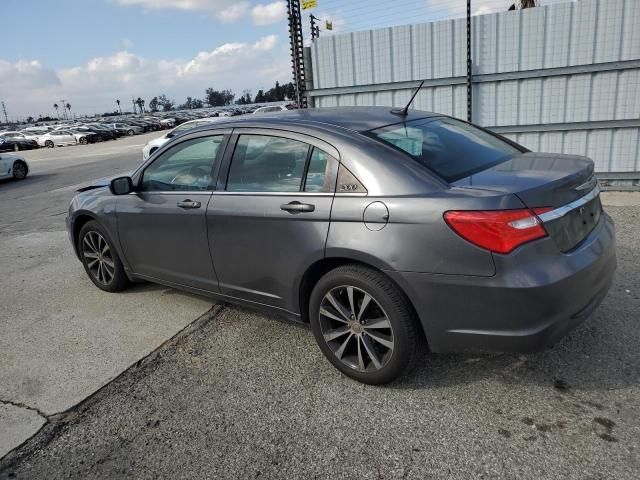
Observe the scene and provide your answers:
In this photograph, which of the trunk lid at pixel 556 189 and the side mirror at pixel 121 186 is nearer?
the trunk lid at pixel 556 189

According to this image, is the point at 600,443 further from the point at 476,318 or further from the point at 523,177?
the point at 523,177

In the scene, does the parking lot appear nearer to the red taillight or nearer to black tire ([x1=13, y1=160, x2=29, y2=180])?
the red taillight

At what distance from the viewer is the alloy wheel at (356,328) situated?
299 centimetres

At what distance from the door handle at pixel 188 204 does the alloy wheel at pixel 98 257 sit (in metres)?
1.34

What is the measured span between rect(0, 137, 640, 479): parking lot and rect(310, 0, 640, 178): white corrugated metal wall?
3.93 m

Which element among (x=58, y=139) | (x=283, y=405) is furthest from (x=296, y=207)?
(x=58, y=139)

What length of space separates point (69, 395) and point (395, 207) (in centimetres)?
238

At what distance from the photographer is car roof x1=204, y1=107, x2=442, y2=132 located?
3367 millimetres

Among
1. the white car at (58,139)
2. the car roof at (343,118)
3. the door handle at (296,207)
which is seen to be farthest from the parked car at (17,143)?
the door handle at (296,207)

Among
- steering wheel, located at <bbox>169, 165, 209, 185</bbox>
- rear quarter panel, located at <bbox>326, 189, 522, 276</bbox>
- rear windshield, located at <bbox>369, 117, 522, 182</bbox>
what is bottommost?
rear quarter panel, located at <bbox>326, 189, 522, 276</bbox>

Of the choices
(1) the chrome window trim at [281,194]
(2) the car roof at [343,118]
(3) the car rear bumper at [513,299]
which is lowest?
(3) the car rear bumper at [513,299]

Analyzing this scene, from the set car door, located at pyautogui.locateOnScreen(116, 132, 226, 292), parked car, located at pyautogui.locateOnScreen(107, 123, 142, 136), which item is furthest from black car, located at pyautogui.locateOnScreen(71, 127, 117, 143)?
car door, located at pyautogui.locateOnScreen(116, 132, 226, 292)

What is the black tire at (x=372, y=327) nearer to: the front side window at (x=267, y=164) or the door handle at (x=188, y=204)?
the front side window at (x=267, y=164)

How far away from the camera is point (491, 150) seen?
3.51m
